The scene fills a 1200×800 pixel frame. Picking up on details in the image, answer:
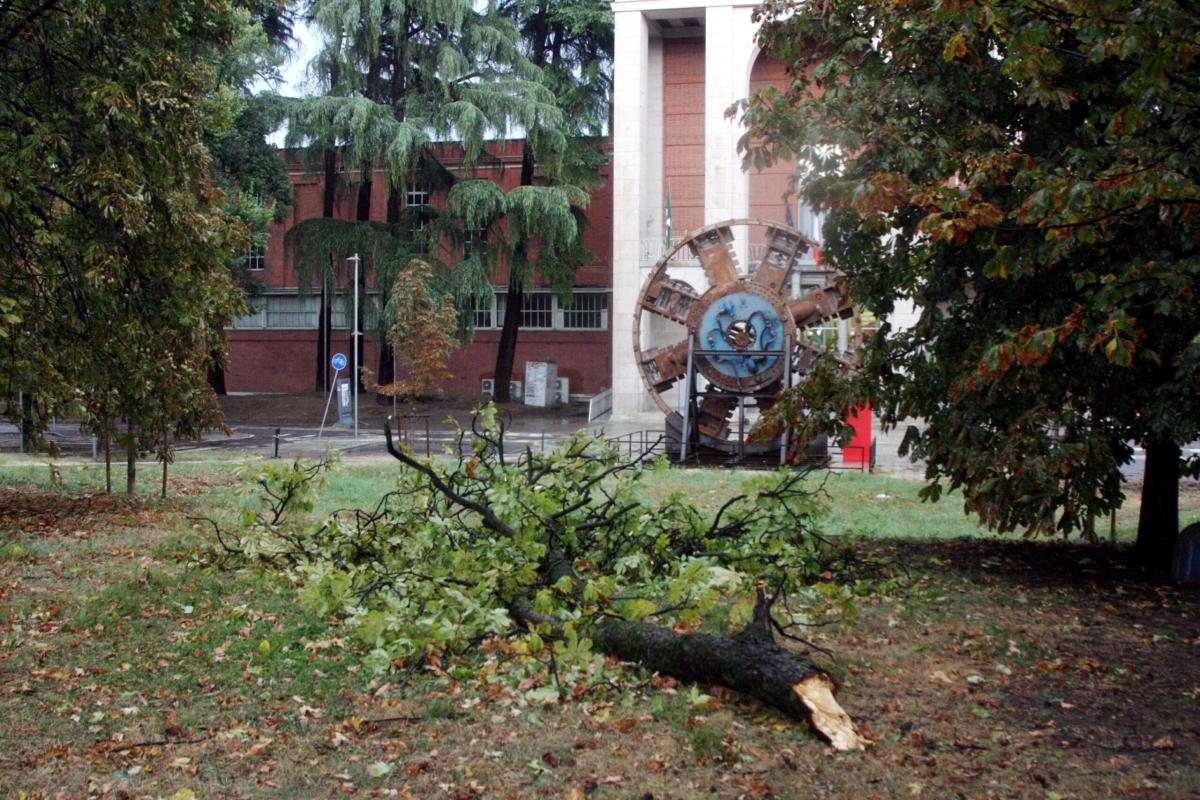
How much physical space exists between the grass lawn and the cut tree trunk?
114 mm

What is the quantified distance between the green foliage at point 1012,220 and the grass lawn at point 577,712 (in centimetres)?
137

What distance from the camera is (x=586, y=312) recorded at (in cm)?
5238

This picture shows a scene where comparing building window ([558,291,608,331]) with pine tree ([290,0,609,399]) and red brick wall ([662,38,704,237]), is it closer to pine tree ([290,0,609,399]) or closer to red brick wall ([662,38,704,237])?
pine tree ([290,0,609,399])

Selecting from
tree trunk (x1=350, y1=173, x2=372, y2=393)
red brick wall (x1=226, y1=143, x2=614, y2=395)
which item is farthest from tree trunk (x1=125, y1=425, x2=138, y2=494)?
red brick wall (x1=226, y1=143, x2=614, y2=395)

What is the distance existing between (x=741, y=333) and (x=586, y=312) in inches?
1023

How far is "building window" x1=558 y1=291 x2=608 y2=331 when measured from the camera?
171ft

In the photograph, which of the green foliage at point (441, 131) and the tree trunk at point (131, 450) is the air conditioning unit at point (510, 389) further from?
the tree trunk at point (131, 450)

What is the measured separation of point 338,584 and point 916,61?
23.0ft

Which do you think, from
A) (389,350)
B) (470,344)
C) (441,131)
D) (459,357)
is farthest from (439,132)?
(459,357)

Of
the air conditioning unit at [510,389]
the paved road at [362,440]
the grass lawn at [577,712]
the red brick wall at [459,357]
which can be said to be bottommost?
the paved road at [362,440]

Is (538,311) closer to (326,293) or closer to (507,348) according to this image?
(507,348)

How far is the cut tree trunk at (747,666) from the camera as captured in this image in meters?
5.70

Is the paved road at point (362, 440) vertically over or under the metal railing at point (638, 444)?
under

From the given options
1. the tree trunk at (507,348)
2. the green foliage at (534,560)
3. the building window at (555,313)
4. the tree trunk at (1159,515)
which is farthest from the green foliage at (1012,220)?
the building window at (555,313)
